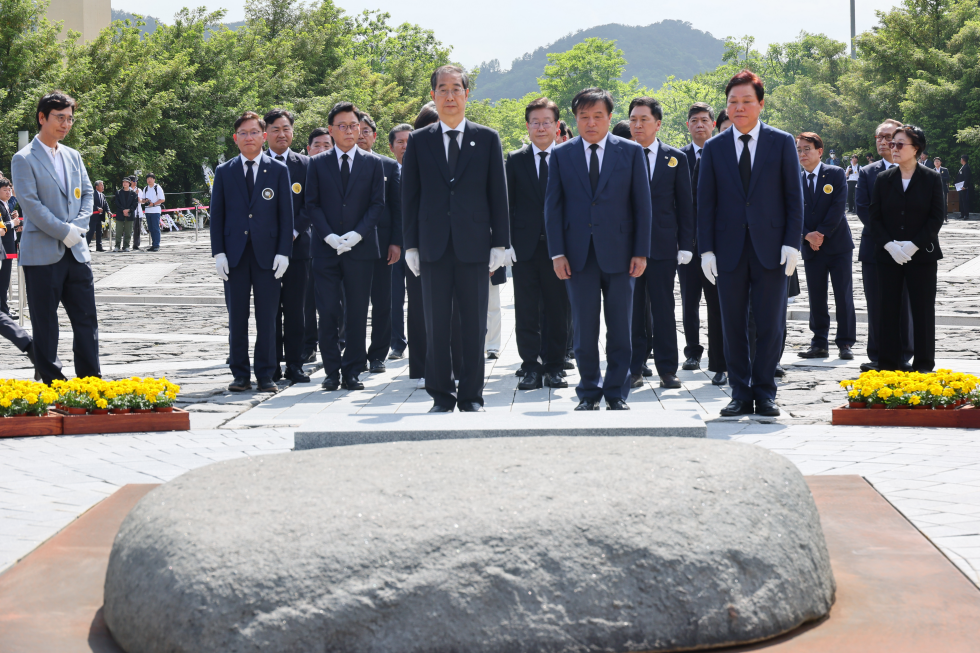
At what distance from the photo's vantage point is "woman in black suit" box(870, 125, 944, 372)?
8125 mm

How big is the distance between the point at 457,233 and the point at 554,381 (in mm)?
2090

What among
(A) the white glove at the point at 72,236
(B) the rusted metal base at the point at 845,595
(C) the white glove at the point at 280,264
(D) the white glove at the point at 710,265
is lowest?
(B) the rusted metal base at the point at 845,595

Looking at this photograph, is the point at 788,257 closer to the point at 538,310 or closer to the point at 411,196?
the point at 538,310

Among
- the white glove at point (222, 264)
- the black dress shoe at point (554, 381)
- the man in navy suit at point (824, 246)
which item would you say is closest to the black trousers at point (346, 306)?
the white glove at point (222, 264)

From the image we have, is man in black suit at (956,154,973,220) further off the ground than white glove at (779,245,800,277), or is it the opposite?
man in black suit at (956,154,973,220)

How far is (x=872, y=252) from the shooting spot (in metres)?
9.14

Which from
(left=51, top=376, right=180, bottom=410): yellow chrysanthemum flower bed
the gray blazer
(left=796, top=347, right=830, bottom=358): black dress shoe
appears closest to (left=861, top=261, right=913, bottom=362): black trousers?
(left=796, top=347, right=830, bottom=358): black dress shoe

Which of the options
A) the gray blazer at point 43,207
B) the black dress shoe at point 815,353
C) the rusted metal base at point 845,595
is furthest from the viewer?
the black dress shoe at point 815,353

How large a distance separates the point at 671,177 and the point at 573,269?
172 centimetres

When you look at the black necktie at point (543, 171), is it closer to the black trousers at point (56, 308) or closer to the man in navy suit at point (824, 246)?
the man in navy suit at point (824, 246)

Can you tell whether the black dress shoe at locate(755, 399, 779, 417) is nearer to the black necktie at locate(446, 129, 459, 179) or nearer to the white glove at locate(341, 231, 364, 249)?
the black necktie at locate(446, 129, 459, 179)

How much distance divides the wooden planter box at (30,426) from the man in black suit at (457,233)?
240 cm

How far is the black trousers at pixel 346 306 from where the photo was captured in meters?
8.40

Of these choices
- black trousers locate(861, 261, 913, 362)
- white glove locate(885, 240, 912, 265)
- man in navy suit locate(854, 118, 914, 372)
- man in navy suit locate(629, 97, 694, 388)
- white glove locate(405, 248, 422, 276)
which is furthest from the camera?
man in navy suit locate(854, 118, 914, 372)
